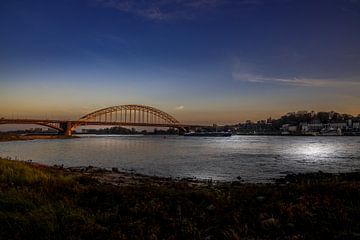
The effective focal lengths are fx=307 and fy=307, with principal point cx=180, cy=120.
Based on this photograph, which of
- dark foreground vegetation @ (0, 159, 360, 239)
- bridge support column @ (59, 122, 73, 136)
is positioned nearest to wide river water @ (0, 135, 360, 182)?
dark foreground vegetation @ (0, 159, 360, 239)

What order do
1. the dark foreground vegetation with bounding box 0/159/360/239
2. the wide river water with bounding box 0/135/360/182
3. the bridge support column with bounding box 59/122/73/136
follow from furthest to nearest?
the bridge support column with bounding box 59/122/73/136 → the wide river water with bounding box 0/135/360/182 → the dark foreground vegetation with bounding box 0/159/360/239

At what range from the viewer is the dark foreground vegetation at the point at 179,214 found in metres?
6.21

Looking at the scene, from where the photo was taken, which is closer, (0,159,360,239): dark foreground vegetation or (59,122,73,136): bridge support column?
(0,159,360,239): dark foreground vegetation

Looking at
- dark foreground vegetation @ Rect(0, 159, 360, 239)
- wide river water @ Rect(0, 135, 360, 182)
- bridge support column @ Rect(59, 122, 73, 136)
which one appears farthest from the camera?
bridge support column @ Rect(59, 122, 73, 136)

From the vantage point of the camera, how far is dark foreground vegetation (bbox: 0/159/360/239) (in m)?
6.21

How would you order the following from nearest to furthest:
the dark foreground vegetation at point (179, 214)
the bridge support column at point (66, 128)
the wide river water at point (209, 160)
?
the dark foreground vegetation at point (179, 214)
the wide river water at point (209, 160)
the bridge support column at point (66, 128)

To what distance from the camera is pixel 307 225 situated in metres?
6.59

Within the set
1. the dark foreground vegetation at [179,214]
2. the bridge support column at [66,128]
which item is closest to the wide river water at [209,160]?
the dark foreground vegetation at [179,214]

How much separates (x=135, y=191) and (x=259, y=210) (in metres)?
4.13

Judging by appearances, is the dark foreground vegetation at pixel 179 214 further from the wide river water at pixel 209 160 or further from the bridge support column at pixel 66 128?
the bridge support column at pixel 66 128

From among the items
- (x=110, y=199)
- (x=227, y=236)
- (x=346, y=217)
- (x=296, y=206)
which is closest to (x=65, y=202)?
(x=110, y=199)

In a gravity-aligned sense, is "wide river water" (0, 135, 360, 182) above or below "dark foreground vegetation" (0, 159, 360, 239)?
below

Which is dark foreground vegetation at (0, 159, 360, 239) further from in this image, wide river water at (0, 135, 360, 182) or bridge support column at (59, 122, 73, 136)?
bridge support column at (59, 122, 73, 136)

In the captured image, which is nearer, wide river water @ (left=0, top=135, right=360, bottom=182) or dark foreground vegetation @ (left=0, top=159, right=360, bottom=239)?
dark foreground vegetation @ (left=0, top=159, right=360, bottom=239)
